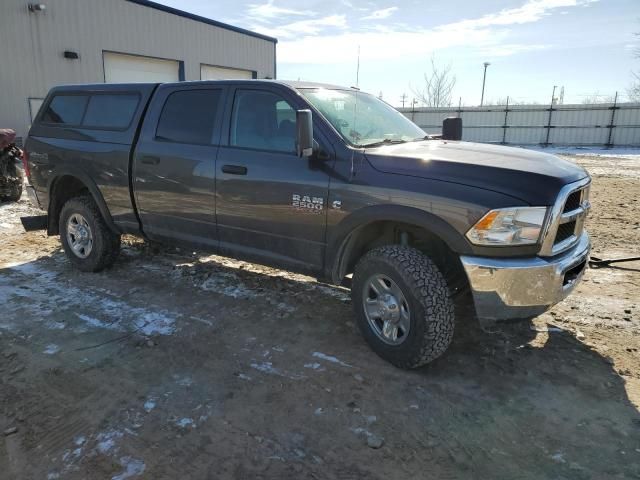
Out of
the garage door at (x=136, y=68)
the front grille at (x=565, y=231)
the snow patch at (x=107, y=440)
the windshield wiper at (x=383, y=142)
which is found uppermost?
the garage door at (x=136, y=68)

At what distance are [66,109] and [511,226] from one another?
16.4 ft

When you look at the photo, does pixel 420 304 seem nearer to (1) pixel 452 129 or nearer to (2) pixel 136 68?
(1) pixel 452 129

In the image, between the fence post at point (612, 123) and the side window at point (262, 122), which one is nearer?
the side window at point (262, 122)

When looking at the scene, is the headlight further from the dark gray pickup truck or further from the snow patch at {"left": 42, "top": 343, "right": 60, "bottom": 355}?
the snow patch at {"left": 42, "top": 343, "right": 60, "bottom": 355}

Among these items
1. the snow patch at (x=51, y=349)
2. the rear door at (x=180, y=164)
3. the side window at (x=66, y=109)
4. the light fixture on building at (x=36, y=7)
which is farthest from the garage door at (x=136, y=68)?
the snow patch at (x=51, y=349)

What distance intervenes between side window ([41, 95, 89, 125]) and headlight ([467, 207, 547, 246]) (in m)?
4.53

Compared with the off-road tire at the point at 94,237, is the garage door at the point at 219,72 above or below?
above

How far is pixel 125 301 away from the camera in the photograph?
15.1 ft

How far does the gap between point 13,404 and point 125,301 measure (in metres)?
1.67

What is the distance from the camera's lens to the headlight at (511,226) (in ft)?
9.50

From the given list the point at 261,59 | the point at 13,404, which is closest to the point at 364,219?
the point at 13,404

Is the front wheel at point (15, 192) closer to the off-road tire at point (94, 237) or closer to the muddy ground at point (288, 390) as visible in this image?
the off-road tire at point (94, 237)

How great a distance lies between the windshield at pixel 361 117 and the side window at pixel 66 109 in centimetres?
291

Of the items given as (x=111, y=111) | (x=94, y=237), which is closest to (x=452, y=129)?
(x=111, y=111)
